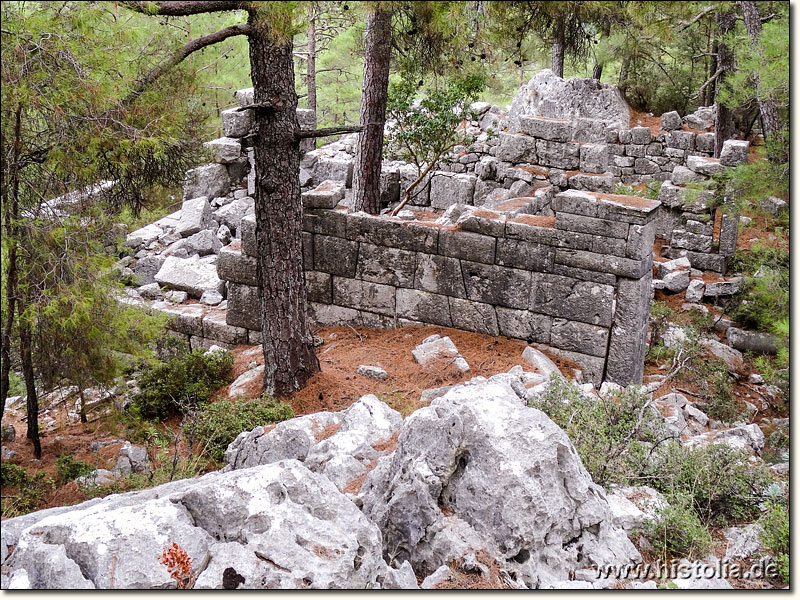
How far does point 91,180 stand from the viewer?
7090 mm

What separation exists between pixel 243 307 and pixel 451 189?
24.0 ft

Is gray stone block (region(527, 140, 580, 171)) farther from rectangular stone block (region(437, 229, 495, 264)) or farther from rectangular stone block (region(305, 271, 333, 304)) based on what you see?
rectangular stone block (region(305, 271, 333, 304))

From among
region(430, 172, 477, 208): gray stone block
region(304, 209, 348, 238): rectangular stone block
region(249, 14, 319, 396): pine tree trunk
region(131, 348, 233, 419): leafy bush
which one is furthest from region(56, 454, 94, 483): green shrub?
region(430, 172, 477, 208): gray stone block

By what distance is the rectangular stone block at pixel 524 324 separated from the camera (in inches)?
355

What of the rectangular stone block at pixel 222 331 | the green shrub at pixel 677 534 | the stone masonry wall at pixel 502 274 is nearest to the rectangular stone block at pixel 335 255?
the stone masonry wall at pixel 502 274

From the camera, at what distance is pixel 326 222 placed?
9.69 metres

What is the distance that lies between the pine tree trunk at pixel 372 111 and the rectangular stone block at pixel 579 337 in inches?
169

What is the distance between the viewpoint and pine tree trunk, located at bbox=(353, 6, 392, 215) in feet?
38.7

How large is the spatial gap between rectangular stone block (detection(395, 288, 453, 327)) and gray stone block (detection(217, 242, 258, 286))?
185 centimetres

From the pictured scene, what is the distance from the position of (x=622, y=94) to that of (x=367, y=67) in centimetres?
1039

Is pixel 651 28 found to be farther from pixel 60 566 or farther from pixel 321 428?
pixel 60 566

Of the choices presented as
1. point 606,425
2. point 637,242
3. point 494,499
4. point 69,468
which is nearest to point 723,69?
point 637,242

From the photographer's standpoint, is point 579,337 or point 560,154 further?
point 560,154

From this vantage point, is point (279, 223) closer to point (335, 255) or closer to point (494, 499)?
point (335, 255)
